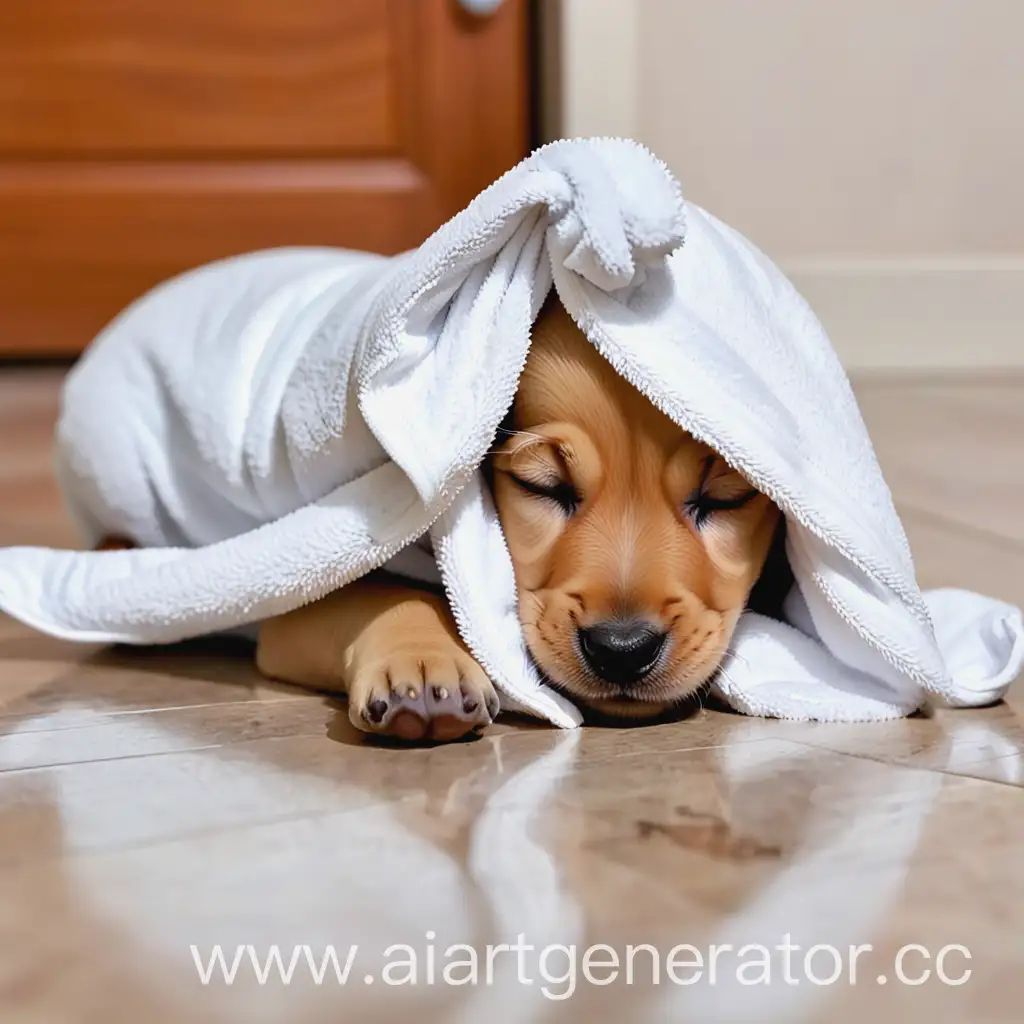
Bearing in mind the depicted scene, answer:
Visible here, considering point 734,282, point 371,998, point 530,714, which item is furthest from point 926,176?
point 371,998

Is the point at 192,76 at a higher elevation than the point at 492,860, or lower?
higher

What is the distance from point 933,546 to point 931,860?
103 centimetres

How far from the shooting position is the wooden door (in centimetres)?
359

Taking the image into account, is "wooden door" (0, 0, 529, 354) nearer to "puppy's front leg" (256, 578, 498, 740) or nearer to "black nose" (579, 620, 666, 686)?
"puppy's front leg" (256, 578, 498, 740)

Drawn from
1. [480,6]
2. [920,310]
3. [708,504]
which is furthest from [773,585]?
[480,6]

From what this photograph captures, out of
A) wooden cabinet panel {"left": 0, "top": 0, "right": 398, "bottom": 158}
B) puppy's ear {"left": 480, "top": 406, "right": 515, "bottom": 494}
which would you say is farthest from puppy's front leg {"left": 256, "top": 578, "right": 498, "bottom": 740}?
wooden cabinet panel {"left": 0, "top": 0, "right": 398, "bottom": 158}

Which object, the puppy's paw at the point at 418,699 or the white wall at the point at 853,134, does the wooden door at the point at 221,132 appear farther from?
the puppy's paw at the point at 418,699

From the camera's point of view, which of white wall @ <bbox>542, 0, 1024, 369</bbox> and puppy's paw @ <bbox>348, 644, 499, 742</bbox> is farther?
white wall @ <bbox>542, 0, 1024, 369</bbox>

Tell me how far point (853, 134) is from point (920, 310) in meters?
0.45

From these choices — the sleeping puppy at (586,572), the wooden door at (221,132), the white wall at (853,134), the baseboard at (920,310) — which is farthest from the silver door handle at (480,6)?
the sleeping puppy at (586,572)

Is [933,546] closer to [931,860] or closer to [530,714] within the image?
[530,714]

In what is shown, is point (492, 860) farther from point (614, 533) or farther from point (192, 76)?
point (192, 76)

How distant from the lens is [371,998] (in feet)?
2.72

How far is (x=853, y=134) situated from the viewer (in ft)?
11.6
